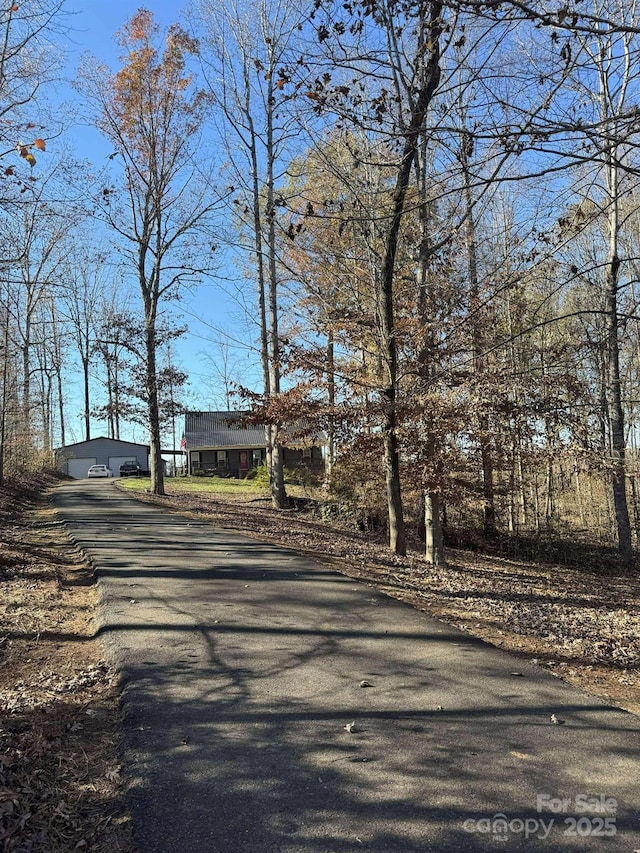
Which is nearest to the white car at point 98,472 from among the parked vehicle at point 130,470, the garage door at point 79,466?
the parked vehicle at point 130,470

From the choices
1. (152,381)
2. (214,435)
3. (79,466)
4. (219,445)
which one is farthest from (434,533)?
(79,466)

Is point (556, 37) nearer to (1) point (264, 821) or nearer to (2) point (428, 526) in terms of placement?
(1) point (264, 821)

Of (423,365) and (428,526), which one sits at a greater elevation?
(423,365)

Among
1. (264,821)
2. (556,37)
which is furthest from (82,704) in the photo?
(556,37)

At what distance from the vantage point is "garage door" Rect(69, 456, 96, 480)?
64.0 metres

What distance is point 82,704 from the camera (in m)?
4.37

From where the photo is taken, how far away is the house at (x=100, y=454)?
64.2 metres

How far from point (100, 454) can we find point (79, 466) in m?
2.52

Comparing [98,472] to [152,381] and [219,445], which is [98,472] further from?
[152,381]

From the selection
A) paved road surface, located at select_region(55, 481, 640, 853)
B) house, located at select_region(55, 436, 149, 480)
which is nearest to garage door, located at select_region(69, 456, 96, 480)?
house, located at select_region(55, 436, 149, 480)

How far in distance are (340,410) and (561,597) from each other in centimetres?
482

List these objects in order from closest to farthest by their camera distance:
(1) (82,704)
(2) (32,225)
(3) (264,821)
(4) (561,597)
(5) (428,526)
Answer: (3) (264,821) < (1) (82,704) < (4) (561,597) < (5) (428,526) < (2) (32,225)

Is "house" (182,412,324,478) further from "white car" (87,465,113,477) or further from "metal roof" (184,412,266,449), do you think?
"white car" (87,465,113,477)

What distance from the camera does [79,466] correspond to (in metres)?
64.6
